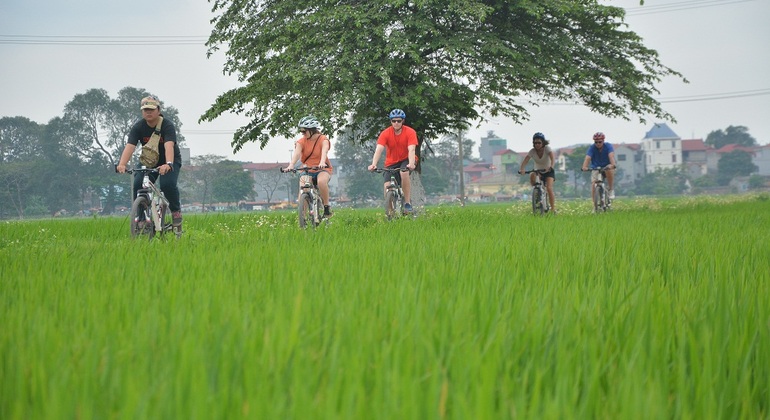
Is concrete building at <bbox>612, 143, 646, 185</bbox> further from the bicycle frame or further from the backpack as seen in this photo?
the backpack

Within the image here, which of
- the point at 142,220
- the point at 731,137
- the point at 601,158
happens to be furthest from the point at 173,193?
the point at 731,137

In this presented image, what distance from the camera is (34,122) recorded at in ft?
332

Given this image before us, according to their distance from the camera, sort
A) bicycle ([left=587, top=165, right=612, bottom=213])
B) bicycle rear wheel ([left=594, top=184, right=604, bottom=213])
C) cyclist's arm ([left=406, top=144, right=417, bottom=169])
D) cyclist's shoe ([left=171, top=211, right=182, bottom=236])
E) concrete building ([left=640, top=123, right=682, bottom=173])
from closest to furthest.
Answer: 1. cyclist's shoe ([left=171, top=211, right=182, bottom=236])
2. cyclist's arm ([left=406, top=144, right=417, bottom=169])
3. bicycle ([left=587, top=165, right=612, bottom=213])
4. bicycle rear wheel ([left=594, top=184, right=604, bottom=213])
5. concrete building ([left=640, top=123, right=682, bottom=173])

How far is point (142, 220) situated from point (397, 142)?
4.80 meters

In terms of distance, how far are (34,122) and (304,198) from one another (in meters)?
105

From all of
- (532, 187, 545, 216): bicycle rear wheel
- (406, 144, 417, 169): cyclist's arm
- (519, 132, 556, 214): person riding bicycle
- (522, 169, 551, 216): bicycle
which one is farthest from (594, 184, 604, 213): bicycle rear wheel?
(406, 144, 417, 169): cyclist's arm

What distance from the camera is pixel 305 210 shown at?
10.1 metres

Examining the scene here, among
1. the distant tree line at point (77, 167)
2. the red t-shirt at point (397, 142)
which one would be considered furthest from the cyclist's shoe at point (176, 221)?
the distant tree line at point (77, 167)

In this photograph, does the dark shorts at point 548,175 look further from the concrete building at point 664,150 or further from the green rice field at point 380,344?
the concrete building at point 664,150

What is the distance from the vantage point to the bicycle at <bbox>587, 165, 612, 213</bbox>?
50.1 feet

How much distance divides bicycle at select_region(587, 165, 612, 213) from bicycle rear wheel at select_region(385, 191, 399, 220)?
17.4ft

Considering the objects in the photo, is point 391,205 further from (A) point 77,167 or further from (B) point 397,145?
(A) point 77,167

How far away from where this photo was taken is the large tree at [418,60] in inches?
637

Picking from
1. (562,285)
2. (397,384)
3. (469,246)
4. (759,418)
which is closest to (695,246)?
(469,246)
